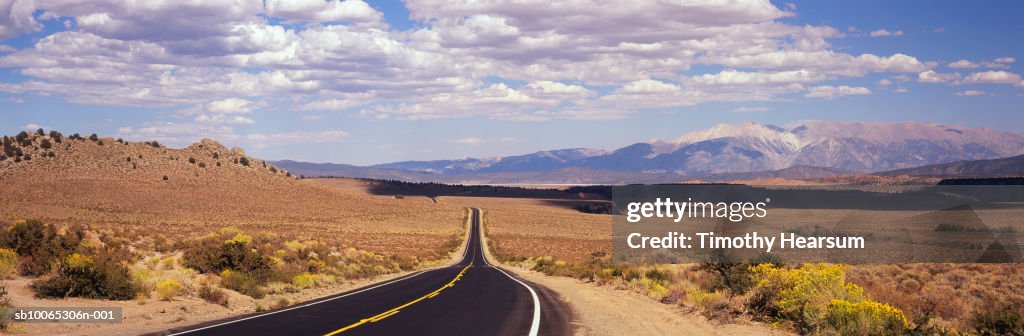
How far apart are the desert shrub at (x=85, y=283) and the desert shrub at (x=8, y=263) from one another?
1456 mm

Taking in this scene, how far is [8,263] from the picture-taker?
2038 cm

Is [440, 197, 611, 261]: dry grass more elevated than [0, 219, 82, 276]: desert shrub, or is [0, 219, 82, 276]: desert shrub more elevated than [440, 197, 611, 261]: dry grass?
[0, 219, 82, 276]: desert shrub

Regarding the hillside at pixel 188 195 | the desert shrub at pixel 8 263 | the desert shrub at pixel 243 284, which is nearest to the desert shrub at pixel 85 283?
the desert shrub at pixel 8 263

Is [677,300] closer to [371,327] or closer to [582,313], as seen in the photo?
[582,313]

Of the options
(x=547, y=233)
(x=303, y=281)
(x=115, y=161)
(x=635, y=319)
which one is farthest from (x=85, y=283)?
(x=115, y=161)

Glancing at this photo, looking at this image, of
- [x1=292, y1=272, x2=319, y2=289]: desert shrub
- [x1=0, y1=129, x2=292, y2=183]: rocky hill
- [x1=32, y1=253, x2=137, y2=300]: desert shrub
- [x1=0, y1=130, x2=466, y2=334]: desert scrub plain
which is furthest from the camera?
[x1=0, y1=129, x2=292, y2=183]: rocky hill

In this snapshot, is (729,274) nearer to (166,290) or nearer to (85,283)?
(166,290)

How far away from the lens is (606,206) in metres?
162

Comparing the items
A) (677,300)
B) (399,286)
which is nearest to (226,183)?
(399,286)

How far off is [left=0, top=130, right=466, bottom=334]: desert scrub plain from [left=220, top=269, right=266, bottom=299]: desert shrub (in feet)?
0.16

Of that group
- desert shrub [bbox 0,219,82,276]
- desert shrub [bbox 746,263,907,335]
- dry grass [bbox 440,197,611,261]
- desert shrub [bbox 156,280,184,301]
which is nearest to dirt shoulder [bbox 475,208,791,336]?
desert shrub [bbox 746,263,907,335]

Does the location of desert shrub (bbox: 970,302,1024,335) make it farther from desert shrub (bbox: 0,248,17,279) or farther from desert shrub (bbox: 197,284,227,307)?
desert shrub (bbox: 0,248,17,279)

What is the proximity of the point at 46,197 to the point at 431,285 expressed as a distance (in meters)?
63.8

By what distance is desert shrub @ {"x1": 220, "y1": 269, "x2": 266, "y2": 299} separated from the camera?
22.8 metres
